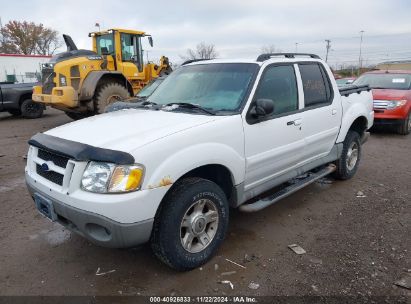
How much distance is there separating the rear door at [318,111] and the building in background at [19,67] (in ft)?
110

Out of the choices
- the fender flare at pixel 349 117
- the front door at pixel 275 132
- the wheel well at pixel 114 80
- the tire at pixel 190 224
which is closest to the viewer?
the tire at pixel 190 224

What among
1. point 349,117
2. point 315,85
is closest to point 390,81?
point 349,117

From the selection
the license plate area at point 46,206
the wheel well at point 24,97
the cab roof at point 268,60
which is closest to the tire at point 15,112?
the wheel well at point 24,97

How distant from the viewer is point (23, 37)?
47.4 meters

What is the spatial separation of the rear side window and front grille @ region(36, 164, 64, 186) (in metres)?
2.87

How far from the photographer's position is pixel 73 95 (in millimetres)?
10156

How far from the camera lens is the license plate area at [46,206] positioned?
309 cm

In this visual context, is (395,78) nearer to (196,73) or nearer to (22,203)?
(196,73)

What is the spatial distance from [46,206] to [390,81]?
984cm

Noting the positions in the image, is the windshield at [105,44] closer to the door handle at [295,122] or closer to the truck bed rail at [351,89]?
the truck bed rail at [351,89]

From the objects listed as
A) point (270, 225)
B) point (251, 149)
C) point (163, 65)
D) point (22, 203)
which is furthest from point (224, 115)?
point (163, 65)

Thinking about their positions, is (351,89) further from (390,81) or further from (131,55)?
(131,55)

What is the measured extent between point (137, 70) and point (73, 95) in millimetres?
2633

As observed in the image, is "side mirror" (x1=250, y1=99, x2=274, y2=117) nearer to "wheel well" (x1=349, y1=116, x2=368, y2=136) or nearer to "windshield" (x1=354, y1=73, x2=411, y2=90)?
"wheel well" (x1=349, y1=116, x2=368, y2=136)
